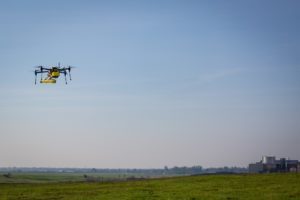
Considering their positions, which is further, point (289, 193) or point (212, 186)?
point (212, 186)

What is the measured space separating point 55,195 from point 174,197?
18.4 m

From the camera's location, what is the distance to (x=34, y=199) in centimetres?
5850

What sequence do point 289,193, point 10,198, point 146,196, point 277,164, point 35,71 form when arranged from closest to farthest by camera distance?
point 289,193
point 146,196
point 10,198
point 35,71
point 277,164

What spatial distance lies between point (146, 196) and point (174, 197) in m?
3.84

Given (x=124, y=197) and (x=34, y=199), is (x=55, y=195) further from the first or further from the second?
(x=124, y=197)

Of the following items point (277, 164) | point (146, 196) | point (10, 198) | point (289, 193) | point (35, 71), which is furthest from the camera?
point (277, 164)

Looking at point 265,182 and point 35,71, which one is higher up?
point 35,71

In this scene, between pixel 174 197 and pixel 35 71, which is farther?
pixel 35 71

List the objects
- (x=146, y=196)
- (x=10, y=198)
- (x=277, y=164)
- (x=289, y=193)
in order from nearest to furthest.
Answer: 1. (x=289, y=193)
2. (x=146, y=196)
3. (x=10, y=198)
4. (x=277, y=164)

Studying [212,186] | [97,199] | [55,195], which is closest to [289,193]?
[212,186]

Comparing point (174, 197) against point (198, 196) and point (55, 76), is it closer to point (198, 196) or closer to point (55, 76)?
point (198, 196)

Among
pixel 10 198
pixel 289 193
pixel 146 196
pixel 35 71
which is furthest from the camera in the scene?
pixel 35 71

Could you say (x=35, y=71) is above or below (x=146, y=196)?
above

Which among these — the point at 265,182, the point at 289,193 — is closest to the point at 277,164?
the point at 265,182
